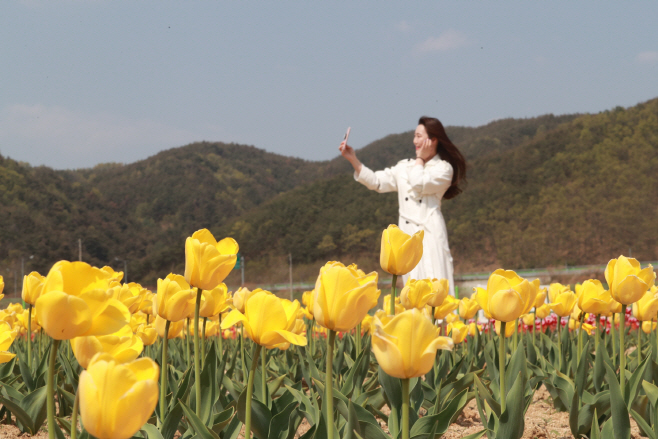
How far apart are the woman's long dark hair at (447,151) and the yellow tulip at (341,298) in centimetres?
465

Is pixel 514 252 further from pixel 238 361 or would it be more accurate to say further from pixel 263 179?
pixel 263 179

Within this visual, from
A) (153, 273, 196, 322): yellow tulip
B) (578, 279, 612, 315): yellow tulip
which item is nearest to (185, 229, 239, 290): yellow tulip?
(153, 273, 196, 322): yellow tulip

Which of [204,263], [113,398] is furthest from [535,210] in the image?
[113,398]

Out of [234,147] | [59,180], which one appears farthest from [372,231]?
[234,147]

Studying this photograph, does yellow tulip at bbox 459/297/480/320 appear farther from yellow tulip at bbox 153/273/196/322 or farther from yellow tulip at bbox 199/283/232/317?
yellow tulip at bbox 153/273/196/322

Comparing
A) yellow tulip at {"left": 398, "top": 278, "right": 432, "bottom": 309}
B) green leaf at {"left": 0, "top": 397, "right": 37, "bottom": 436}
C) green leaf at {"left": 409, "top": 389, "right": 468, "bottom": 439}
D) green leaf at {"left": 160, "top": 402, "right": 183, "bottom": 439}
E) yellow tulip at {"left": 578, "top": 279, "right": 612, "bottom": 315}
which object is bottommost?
green leaf at {"left": 0, "top": 397, "right": 37, "bottom": 436}

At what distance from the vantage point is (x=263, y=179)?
112500 millimetres

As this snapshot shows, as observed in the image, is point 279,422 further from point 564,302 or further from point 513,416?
point 564,302

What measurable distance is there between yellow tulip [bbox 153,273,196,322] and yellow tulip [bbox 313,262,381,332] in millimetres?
685

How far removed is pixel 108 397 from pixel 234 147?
129 m

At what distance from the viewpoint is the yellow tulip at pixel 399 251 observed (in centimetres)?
173

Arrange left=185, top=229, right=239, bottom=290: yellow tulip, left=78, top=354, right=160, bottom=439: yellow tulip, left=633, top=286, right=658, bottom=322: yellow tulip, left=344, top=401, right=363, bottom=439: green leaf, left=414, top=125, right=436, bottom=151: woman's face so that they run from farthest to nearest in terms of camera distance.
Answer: left=414, top=125, right=436, bottom=151: woman's face < left=633, top=286, right=658, bottom=322: yellow tulip < left=185, top=229, right=239, bottom=290: yellow tulip < left=344, top=401, right=363, bottom=439: green leaf < left=78, top=354, right=160, bottom=439: yellow tulip

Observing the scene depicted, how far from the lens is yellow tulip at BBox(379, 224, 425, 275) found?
1.73 meters

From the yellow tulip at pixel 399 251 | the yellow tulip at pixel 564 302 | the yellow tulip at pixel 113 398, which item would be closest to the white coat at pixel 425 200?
the yellow tulip at pixel 564 302
